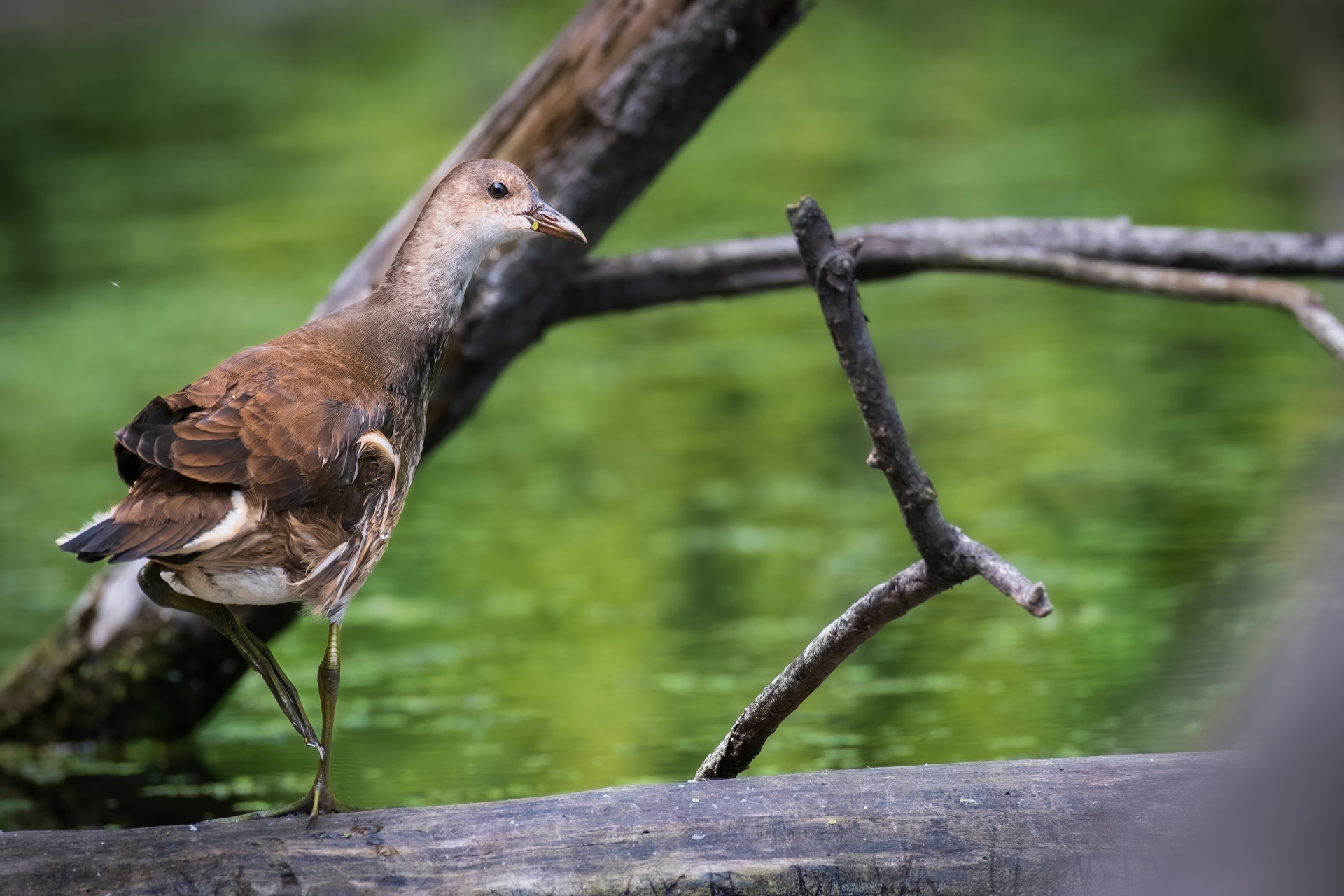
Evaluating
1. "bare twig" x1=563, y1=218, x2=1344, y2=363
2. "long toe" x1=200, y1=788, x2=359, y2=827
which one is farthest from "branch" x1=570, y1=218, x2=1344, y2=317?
"long toe" x1=200, y1=788, x2=359, y2=827

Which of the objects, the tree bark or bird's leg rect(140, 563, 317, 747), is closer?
bird's leg rect(140, 563, 317, 747)

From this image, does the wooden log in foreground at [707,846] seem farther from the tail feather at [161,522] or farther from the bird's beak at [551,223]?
the bird's beak at [551,223]

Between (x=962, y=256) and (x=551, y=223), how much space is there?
1015 millimetres

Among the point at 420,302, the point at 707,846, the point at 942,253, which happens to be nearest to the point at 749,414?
the point at 942,253

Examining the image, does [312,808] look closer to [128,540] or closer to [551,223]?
[128,540]

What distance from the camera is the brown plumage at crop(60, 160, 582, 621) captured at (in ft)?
6.15

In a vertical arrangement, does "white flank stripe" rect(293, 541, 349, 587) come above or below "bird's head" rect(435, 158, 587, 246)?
below

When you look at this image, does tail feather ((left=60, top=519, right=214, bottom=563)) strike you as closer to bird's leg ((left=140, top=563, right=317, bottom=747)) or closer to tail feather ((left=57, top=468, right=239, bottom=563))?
tail feather ((left=57, top=468, right=239, bottom=563))

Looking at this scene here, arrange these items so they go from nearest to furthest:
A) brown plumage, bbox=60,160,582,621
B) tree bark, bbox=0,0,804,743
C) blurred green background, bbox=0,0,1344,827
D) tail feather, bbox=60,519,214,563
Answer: tail feather, bbox=60,519,214,563
brown plumage, bbox=60,160,582,621
tree bark, bbox=0,0,804,743
blurred green background, bbox=0,0,1344,827

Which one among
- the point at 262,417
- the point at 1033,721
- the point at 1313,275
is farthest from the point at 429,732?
the point at 1313,275

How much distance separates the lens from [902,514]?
6.33ft

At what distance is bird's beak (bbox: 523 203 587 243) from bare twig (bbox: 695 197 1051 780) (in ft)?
2.00

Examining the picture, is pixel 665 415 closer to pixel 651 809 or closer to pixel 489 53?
pixel 651 809

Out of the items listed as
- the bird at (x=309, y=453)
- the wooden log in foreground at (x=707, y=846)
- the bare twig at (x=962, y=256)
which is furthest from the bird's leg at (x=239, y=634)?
the bare twig at (x=962, y=256)
